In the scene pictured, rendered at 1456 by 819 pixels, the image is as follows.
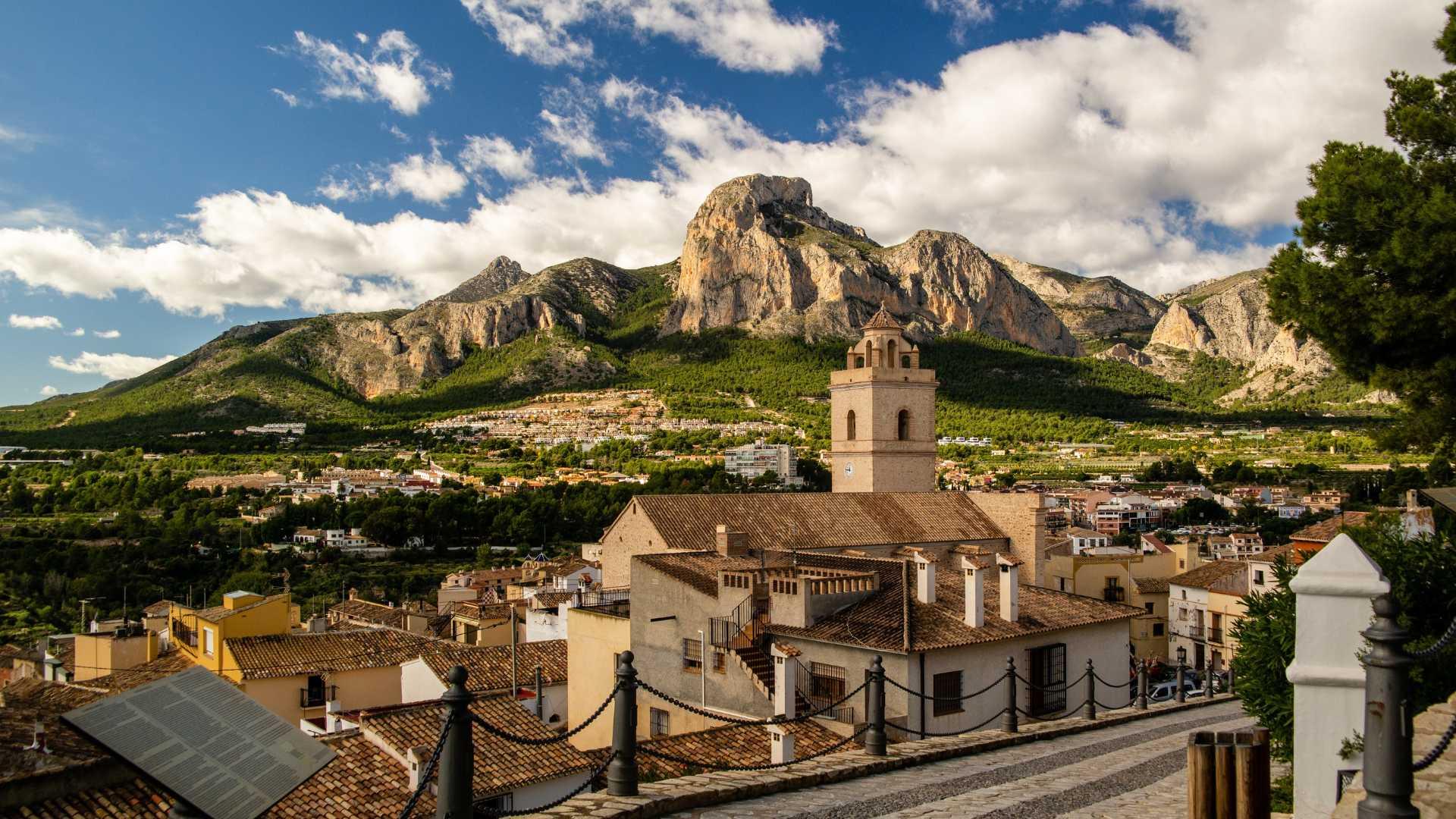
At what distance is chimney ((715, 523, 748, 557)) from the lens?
59.6ft

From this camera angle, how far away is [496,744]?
12.0m

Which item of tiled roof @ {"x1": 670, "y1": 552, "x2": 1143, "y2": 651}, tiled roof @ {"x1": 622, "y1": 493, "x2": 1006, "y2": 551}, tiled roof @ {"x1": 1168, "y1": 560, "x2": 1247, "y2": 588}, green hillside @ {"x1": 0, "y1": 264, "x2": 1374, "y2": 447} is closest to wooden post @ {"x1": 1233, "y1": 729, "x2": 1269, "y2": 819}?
tiled roof @ {"x1": 670, "y1": 552, "x2": 1143, "y2": 651}

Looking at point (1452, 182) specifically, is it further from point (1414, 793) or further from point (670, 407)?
point (670, 407)

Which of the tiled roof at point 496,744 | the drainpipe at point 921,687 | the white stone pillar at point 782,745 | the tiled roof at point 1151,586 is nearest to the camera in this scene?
the white stone pillar at point 782,745

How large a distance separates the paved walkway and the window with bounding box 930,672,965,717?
3454mm

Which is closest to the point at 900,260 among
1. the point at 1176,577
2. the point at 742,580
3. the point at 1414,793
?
the point at 1176,577

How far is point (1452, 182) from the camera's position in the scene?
9.43 metres

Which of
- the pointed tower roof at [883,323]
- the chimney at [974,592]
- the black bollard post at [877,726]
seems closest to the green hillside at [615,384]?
the pointed tower roof at [883,323]

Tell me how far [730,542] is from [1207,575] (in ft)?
64.7

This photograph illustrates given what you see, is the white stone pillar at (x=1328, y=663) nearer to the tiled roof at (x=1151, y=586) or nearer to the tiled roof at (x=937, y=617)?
the tiled roof at (x=937, y=617)

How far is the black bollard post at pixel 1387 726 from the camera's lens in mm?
3510

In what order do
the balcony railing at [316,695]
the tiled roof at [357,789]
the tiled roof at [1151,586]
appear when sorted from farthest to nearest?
1. the tiled roof at [1151,586]
2. the balcony railing at [316,695]
3. the tiled roof at [357,789]

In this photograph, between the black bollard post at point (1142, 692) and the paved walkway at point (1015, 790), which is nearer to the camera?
the paved walkway at point (1015, 790)

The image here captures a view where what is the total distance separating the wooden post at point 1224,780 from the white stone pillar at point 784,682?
7.41m
